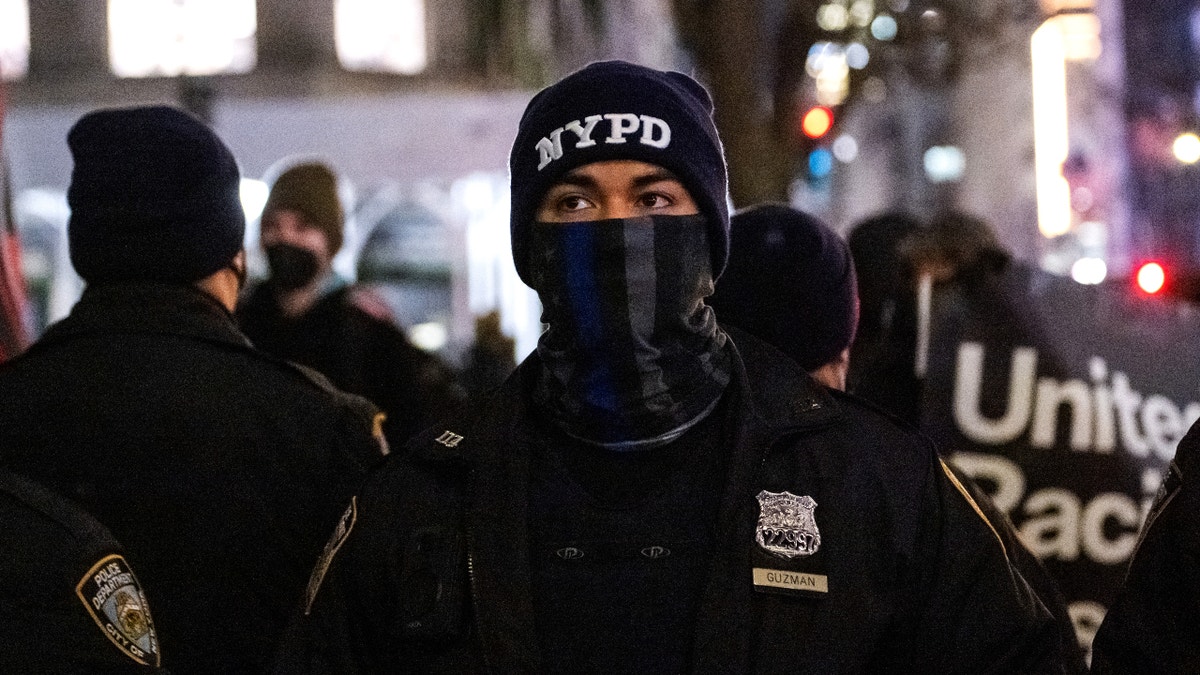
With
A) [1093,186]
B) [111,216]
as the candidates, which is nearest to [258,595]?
[111,216]

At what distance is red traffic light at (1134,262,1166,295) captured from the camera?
3.82m

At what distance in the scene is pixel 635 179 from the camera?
2246 millimetres

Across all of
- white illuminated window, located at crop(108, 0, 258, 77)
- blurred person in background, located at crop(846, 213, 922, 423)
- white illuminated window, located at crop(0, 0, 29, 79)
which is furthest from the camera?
white illuminated window, located at crop(0, 0, 29, 79)

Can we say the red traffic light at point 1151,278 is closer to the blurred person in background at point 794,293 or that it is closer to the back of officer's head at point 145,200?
the blurred person in background at point 794,293

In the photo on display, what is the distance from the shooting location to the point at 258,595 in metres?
2.63

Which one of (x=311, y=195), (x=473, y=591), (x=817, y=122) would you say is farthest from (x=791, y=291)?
(x=817, y=122)

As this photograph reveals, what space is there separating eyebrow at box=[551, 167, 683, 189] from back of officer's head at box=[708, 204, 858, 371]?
2.46ft

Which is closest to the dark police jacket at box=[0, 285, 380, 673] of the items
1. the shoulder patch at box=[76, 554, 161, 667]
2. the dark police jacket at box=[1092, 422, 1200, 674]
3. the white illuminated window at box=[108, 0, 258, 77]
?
the shoulder patch at box=[76, 554, 161, 667]

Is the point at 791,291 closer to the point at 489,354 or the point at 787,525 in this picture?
the point at 787,525

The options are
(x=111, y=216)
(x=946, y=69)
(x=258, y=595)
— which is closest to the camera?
(x=258, y=595)

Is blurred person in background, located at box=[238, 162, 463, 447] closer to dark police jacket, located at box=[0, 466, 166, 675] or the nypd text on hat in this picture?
the nypd text on hat

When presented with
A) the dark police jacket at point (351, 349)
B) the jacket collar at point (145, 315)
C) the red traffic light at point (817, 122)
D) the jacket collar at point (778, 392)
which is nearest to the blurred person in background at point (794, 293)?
the jacket collar at point (778, 392)

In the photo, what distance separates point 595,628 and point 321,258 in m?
3.11

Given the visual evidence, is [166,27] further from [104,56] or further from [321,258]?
[321,258]
